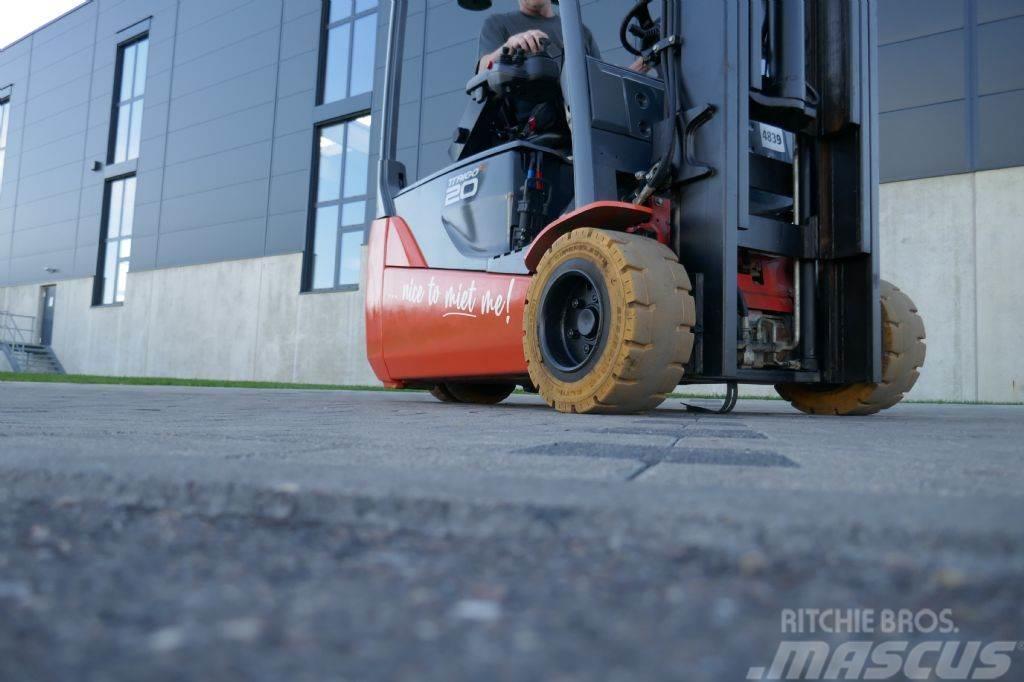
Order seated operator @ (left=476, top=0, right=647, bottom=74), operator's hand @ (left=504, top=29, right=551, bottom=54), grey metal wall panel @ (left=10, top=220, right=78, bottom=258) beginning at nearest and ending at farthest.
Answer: operator's hand @ (left=504, top=29, right=551, bottom=54) < seated operator @ (left=476, top=0, right=647, bottom=74) < grey metal wall panel @ (left=10, top=220, right=78, bottom=258)

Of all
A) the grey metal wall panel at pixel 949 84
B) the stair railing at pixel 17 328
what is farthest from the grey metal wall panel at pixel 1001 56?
the stair railing at pixel 17 328

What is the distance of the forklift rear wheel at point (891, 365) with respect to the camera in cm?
385

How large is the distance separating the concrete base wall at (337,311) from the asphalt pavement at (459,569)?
8.55 meters

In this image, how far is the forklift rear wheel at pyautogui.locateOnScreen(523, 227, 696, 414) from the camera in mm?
2986

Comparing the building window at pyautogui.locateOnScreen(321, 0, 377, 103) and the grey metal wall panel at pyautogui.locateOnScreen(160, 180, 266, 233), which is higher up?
the building window at pyautogui.locateOnScreen(321, 0, 377, 103)

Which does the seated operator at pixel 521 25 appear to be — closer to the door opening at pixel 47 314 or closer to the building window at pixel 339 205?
the building window at pixel 339 205

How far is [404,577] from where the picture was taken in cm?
50

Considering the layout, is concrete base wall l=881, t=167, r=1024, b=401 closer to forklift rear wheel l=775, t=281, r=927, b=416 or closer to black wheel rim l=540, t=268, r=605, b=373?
forklift rear wheel l=775, t=281, r=927, b=416

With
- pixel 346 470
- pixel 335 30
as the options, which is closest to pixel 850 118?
pixel 346 470

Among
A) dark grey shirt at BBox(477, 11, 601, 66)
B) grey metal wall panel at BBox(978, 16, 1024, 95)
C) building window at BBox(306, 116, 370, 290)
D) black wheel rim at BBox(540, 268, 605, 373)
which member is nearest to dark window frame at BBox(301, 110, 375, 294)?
building window at BBox(306, 116, 370, 290)

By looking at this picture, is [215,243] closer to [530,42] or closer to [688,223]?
[530,42]

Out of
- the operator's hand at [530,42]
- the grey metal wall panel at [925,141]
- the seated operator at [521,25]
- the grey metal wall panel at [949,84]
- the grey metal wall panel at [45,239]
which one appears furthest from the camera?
the grey metal wall panel at [45,239]

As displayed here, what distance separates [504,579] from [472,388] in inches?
206

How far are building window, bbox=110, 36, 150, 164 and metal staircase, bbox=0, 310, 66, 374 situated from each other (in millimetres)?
5506
